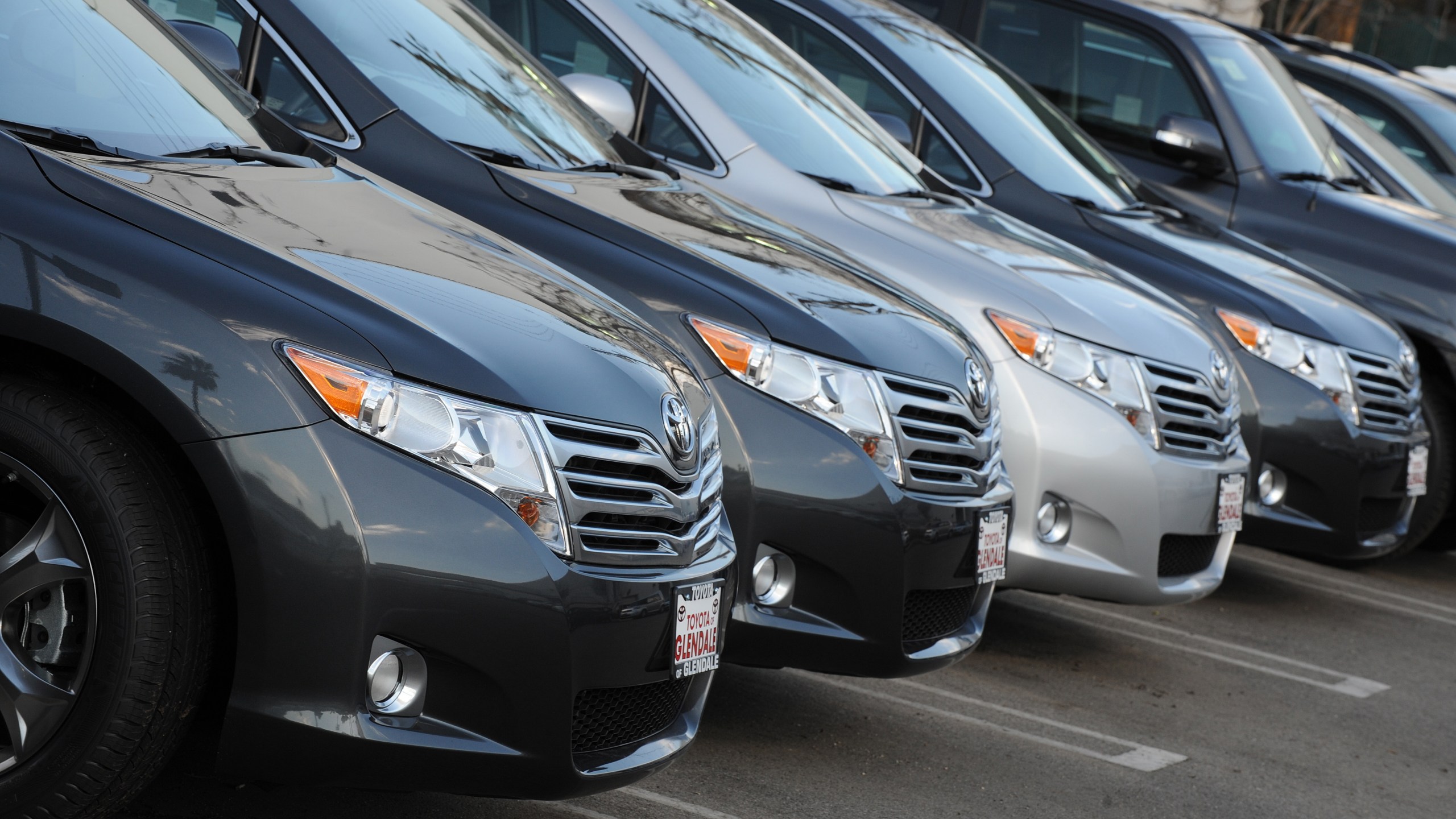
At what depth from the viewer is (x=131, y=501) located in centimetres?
252

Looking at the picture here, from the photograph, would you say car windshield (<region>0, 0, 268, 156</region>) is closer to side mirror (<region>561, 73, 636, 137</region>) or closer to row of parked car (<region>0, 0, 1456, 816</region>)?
row of parked car (<region>0, 0, 1456, 816</region>)

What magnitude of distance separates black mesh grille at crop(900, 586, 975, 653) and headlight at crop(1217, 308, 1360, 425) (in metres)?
2.79

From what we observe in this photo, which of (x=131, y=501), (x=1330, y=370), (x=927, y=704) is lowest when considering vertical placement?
(x=927, y=704)

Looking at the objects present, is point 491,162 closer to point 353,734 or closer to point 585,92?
point 585,92

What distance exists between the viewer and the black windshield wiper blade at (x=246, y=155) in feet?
10.5

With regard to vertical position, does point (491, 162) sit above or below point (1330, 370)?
above

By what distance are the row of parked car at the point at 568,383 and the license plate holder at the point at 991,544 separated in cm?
3

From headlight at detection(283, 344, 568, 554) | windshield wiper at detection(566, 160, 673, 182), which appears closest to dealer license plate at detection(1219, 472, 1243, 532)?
windshield wiper at detection(566, 160, 673, 182)

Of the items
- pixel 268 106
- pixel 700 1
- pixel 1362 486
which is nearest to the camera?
pixel 268 106

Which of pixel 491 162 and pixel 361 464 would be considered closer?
pixel 361 464

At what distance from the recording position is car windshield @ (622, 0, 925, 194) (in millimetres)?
5598

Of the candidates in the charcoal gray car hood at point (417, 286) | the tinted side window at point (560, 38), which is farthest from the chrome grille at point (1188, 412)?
the charcoal gray car hood at point (417, 286)

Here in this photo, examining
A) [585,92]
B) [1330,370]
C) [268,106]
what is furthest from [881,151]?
[268,106]

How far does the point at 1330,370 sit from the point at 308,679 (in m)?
5.14
